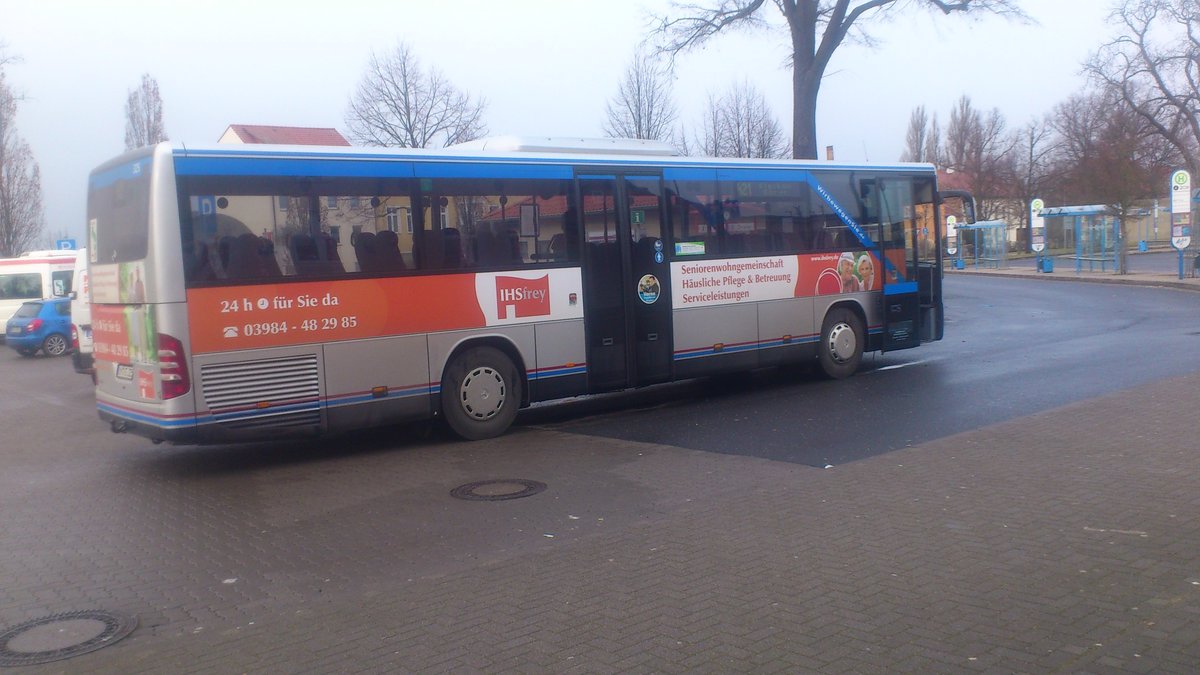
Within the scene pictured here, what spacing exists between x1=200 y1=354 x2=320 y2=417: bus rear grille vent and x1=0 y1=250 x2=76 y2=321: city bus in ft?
84.7

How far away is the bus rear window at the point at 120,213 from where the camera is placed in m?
9.74

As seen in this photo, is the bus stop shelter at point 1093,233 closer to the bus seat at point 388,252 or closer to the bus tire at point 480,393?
the bus tire at point 480,393

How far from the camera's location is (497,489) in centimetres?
905

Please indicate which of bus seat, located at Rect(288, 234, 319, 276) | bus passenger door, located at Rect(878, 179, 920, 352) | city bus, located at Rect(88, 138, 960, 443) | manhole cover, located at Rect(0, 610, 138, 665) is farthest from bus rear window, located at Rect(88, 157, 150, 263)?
bus passenger door, located at Rect(878, 179, 920, 352)

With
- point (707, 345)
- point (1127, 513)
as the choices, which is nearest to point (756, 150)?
point (707, 345)

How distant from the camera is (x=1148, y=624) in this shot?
16.7ft

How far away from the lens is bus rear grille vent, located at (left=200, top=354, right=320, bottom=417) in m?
9.77

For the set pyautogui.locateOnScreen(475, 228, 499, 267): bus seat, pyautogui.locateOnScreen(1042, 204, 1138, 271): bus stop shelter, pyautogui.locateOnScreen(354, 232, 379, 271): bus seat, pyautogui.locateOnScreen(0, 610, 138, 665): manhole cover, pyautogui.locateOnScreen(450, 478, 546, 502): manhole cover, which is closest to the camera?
pyautogui.locateOnScreen(0, 610, 138, 665): manhole cover

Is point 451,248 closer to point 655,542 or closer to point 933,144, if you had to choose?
point 655,542

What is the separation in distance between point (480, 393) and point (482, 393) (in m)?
0.03

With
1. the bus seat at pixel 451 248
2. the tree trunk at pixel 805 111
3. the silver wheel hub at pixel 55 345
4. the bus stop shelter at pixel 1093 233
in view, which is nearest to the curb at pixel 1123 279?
the bus stop shelter at pixel 1093 233

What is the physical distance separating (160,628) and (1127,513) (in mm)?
6310

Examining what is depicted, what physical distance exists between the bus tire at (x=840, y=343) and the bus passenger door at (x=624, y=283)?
3.09m

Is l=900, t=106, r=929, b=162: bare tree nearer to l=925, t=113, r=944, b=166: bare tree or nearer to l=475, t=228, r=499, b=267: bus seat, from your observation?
l=925, t=113, r=944, b=166: bare tree
